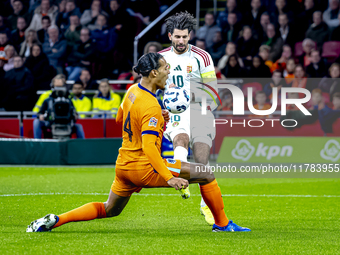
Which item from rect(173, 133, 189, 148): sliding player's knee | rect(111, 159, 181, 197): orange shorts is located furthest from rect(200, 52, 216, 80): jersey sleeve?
rect(111, 159, 181, 197): orange shorts

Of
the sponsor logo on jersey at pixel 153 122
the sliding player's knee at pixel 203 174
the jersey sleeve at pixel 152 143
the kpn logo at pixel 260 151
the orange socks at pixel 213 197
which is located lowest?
the kpn logo at pixel 260 151

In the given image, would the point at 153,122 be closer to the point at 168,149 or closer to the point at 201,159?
the point at 201,159

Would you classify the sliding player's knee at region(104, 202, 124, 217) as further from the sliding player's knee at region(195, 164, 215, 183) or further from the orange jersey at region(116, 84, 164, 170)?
the sliding player's knee at region(195, 164, 215, 183)

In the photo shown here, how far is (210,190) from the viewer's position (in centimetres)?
→ 538

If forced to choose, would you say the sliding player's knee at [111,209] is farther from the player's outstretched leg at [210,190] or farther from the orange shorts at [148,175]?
the player's outstretched leg at [210,190]

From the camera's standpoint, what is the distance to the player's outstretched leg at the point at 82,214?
17.5ft

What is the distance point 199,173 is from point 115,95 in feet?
29.3

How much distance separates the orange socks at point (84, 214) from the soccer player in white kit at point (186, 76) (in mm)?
1299

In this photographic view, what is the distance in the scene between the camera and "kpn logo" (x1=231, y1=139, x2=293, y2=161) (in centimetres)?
1255

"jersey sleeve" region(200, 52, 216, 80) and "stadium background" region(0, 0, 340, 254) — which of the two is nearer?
"stadium background" region(0, 0, 340, 254)

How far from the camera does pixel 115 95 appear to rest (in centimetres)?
1399

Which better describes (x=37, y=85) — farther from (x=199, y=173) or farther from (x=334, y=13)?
(x=199, y=173)

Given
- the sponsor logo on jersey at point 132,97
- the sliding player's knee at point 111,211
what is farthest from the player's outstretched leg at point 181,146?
the sponsor logo on jersey at point 132,97

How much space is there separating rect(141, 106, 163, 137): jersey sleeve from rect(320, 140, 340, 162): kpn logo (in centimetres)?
817
